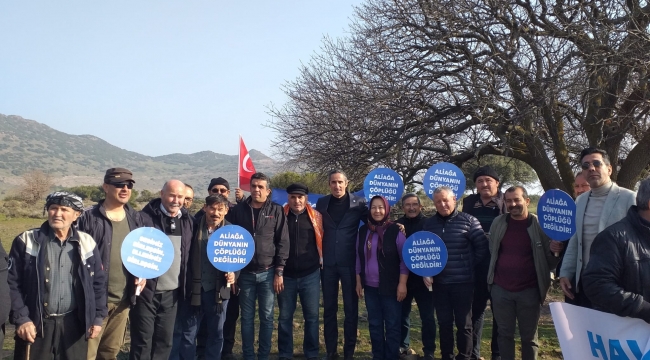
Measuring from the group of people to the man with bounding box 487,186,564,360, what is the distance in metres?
0.01

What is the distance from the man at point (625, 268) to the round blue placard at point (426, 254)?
170 centimetres

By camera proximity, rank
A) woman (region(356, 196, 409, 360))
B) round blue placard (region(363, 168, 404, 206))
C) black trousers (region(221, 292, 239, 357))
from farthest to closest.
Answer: round blue placard (region(363, 168, 404, 206)) → black trousers (region(221, 292, 239, 357)) → woman (region(356, 196, 409, 360))

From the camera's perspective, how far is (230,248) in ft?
15.2

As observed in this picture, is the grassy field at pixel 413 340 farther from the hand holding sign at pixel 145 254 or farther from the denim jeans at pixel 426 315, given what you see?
the hand holding sign at pixel 145 254

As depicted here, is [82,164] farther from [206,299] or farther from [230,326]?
[206,299]

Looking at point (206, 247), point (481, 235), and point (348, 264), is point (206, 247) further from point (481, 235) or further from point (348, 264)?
point (481, 235)

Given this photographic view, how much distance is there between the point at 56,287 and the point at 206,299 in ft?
5.02

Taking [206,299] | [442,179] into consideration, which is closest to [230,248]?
[206,299]

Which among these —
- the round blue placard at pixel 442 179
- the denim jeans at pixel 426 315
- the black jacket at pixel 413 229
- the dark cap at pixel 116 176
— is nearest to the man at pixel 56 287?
the dark cap at pixel 116 176

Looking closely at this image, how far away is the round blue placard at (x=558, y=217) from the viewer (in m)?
4.09

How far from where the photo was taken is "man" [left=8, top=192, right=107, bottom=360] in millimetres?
3416

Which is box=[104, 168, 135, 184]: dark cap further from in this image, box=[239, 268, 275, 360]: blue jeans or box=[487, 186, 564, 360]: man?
box=[487, 186, 564, 360]: man

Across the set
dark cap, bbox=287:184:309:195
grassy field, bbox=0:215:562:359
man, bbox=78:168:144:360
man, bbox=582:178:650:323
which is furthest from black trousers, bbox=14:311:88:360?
man, bbox=582:178:650:323

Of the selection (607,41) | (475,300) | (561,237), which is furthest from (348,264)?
(607,41)
